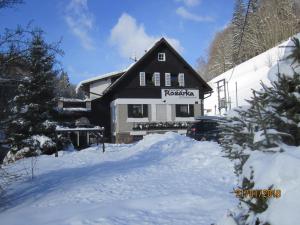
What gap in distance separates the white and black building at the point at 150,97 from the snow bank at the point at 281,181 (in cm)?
2919

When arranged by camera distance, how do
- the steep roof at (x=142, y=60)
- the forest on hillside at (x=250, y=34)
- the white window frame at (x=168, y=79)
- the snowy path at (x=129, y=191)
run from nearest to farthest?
the snowy path at (x=129, y=191) → the steep roof at (x=142, y=60) → the white window frame at (x=168, y=79) → the forest on hillside at (x=250, y=34)

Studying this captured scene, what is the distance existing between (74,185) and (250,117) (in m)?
8.05

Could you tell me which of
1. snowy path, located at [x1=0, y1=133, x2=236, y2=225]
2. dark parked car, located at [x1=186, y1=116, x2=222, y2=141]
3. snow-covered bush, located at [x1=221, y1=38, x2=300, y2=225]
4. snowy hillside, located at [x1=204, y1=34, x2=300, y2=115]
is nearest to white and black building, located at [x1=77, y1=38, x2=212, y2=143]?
dark parked car, located at [x1=186, y1=116, x2=222, y2=141]

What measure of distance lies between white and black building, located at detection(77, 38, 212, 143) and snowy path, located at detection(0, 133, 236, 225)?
15.4 meters

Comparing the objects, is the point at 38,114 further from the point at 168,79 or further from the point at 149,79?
the point at 168,79

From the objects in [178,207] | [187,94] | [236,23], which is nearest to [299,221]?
[178,207]

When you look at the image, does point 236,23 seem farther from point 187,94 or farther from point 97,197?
point 97,197

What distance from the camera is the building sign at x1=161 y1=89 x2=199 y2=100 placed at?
113 ft

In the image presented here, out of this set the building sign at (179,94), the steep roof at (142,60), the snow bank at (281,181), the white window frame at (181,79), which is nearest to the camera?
the snow bank at (281,181)

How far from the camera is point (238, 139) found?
13.7ft

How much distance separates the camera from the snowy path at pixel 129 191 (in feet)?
25.1

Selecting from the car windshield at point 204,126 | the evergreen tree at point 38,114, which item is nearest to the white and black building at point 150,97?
the evergreen tree at point 38,114

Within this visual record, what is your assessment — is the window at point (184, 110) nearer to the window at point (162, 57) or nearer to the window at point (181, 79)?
the window at point (181, 79)

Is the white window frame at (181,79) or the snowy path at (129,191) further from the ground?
the white window frame at (181,79)
